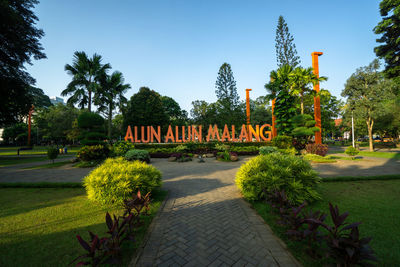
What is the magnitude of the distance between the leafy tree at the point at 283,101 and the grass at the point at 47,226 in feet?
55.9

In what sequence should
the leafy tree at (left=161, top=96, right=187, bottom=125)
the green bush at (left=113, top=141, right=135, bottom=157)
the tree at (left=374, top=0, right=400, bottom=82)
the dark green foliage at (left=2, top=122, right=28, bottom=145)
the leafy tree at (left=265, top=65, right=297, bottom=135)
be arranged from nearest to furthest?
the tree at (left=374, top=0, right=400, bottom=82) < the green bush at (left=113, top=141, right=135, bottom=157) < the leafy tree at (left=265, top=65, right=297, bottom=135) < the leafy tree at (left=161, top=96, right=187, bottom=125) < the dark green foliage at (left=2, top=122, right=28, bottom=145)

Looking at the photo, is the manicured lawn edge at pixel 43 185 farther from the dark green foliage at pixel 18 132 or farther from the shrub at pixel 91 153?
the dark green foliage at pixel 18 132

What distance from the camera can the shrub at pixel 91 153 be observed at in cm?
1232

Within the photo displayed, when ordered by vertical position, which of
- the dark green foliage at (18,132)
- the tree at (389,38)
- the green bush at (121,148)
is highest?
the tree at (389,38)

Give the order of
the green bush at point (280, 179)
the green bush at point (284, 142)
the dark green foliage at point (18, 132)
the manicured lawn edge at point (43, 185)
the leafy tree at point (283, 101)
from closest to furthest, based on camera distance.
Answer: the green bush at point (280, 179)
the manicured lawn edge at point (43, 185)
the green bush at point (284, 142)
the leafy tree at point (283, 101)
the dark green foliage at point (18, 132)

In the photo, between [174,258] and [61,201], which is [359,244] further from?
[61,201]

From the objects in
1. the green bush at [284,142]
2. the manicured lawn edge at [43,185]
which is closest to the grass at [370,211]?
the manicured lawn edge at [43,185]

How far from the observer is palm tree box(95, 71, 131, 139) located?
2350 cm

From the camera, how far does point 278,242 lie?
2.99 metres

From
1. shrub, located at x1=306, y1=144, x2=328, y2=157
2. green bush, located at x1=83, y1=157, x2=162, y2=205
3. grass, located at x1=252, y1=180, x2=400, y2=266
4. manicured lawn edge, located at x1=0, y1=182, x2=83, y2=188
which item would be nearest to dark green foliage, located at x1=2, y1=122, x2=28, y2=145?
manicured lawn edge, located at x1=0, y1=182, x2=83, y2=188

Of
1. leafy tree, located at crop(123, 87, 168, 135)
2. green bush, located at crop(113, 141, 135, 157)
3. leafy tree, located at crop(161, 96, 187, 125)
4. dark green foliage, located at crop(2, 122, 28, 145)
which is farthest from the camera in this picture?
dark green foliage, located at crop(2, 122, 28, 145)

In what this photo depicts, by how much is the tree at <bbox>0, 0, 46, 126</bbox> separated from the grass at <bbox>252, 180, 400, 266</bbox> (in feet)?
67.4

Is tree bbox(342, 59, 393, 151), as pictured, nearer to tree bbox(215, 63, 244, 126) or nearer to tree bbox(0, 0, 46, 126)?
tree bbox(215, 63, 244, 126)

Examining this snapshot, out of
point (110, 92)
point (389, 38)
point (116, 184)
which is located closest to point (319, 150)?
point (389, 38)
